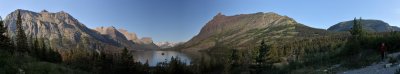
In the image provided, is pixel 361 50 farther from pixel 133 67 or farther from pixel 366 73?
pixel 133 67

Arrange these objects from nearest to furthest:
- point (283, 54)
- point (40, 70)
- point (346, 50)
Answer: point (40, 70) < point (346, 50) < point (283, 54)

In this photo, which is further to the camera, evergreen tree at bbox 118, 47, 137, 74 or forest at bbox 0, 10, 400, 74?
evergreen tree at bbox 118, 47, 137, 74

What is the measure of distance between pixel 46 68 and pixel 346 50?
28.3 meters

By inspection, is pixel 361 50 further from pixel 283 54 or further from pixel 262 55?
pixel 283 54

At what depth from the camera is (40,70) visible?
62.6ft

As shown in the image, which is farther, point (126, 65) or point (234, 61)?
point (234, 61)

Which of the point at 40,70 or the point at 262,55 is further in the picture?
the point at 262,55

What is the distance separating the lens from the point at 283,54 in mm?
192625

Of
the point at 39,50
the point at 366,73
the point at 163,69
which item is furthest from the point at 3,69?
the point at 39,50

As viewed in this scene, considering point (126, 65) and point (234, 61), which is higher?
point (126, 65)

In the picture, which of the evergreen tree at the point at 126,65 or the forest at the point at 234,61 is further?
the evergreen tree at the point at 126,65

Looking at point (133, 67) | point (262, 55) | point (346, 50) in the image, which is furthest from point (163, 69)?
point (346, 50)

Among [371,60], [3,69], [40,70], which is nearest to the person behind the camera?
[3,69]

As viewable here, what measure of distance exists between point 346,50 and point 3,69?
107ft
